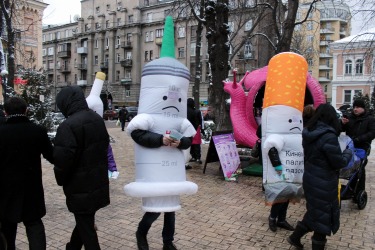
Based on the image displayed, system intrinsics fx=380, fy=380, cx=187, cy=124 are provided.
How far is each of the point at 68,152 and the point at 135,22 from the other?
55980 millimetres

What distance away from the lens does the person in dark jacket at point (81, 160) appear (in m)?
3.53

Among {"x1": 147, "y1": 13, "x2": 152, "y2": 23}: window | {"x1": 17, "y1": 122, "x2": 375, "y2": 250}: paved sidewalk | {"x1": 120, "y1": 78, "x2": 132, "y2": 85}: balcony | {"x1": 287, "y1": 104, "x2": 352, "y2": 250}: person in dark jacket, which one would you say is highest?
{"x1": 147, "y1": 13, "x2": 152, "y2": 23}: window

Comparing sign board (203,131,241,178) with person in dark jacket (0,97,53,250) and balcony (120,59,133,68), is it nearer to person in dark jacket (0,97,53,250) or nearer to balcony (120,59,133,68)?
person in dark jacket (0,97,53,250)

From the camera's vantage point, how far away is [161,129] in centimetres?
443

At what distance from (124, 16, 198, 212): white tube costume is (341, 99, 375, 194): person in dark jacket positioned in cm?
371

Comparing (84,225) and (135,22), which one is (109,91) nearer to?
(135,22)

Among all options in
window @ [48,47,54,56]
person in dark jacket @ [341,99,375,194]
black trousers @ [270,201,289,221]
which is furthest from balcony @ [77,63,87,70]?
black trousers @ [270,201,289,221]

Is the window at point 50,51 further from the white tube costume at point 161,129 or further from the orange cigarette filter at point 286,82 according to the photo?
the white tube costume at point 161,129

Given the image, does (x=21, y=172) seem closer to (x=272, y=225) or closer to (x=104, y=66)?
(x=272, y=225)

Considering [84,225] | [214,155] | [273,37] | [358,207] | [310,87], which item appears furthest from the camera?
[273,37]

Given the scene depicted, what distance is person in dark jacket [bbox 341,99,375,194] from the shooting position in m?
6.71

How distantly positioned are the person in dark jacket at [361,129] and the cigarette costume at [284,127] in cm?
162

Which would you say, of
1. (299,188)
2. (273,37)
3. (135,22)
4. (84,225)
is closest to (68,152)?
(84,225)

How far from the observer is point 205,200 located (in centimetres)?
704
